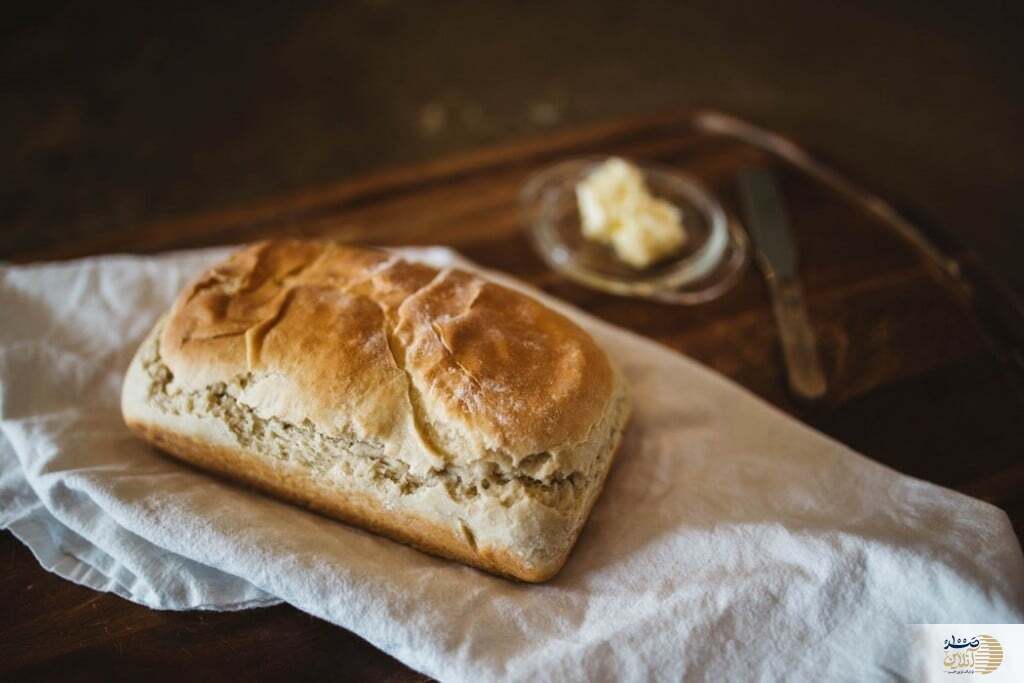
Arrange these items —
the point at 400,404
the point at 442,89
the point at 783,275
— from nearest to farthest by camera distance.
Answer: the point at 400,404, the point at 783,275, the point at 442,89

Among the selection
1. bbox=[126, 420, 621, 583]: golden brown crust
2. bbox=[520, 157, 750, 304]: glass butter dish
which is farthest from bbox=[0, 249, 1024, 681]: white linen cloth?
bbox=[520, 157, 750, 304]: glass butter dish

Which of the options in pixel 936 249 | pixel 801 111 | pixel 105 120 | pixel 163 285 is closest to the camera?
pixel 163 285

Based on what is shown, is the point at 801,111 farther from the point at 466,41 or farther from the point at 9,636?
the point at 9,636

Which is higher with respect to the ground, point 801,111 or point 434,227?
point 434,227

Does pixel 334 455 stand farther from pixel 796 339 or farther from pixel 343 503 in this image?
pixel 796 339

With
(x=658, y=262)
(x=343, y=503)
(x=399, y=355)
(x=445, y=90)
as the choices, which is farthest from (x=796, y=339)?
(x=445, y=90)

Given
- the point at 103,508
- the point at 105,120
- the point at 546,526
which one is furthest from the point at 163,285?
the point at 105,120

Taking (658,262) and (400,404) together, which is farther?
(658,262)
